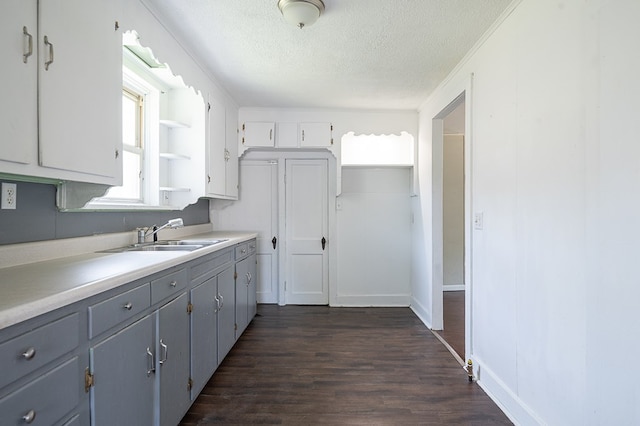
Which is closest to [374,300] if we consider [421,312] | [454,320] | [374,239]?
[421,312]

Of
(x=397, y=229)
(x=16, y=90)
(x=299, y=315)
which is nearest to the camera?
(x=16, y=90)

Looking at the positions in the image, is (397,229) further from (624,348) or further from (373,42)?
(624,348)

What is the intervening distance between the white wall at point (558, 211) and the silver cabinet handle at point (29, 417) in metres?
1.90

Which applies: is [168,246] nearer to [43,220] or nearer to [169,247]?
[169,247]

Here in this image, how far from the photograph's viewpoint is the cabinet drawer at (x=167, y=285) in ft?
4.89

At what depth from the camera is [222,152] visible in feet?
11.0

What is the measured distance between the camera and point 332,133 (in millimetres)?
3873

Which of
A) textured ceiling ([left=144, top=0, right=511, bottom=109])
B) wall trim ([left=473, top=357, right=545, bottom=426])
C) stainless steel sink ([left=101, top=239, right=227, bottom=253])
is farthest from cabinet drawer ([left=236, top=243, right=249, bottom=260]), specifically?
Result: wall trim ([left=473, top=357, right=545, bottom=426])

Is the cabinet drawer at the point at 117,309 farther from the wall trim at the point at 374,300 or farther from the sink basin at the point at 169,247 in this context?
the wall trim at the point at 374,300

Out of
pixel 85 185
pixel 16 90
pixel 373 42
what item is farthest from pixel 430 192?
pixel 16 90

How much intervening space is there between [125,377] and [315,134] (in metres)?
3.14

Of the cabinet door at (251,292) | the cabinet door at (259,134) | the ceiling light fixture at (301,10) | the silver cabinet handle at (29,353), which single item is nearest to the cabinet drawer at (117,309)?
the silver cabinet handle at (29,353)

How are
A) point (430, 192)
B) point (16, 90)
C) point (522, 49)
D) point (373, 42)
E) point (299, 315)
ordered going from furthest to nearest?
1. point (299, 315)
2. point (430, 192)
3. point (373, 42)
4. point (522, 49)
5. point (16, 90)

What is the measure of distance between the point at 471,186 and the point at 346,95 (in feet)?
5.44
